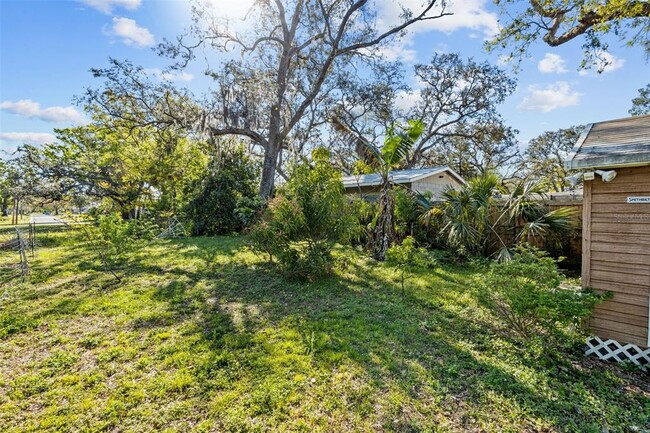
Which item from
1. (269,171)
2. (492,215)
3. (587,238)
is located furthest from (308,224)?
(269,171)

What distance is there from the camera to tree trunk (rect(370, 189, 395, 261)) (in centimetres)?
793

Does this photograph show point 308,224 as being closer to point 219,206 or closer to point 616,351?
point 616,351

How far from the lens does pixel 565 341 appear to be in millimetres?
3680

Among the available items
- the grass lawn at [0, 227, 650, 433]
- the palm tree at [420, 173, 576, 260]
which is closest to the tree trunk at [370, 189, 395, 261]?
the palm tree at [420, 173, 576, 260]

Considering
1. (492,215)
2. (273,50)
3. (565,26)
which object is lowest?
(492,215)

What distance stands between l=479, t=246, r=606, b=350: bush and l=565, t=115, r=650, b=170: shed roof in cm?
127

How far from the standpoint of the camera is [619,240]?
3.58 metres

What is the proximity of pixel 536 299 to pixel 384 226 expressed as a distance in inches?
185

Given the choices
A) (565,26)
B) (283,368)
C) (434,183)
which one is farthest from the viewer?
(434,183)

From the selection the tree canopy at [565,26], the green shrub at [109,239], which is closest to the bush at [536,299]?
the green shrub at [109,239]

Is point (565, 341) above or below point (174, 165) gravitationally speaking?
below

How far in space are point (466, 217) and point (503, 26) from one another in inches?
241

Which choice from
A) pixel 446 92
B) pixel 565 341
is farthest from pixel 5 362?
pixel 446 92

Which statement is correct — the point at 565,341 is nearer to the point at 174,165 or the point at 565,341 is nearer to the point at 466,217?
the point at 466,217
